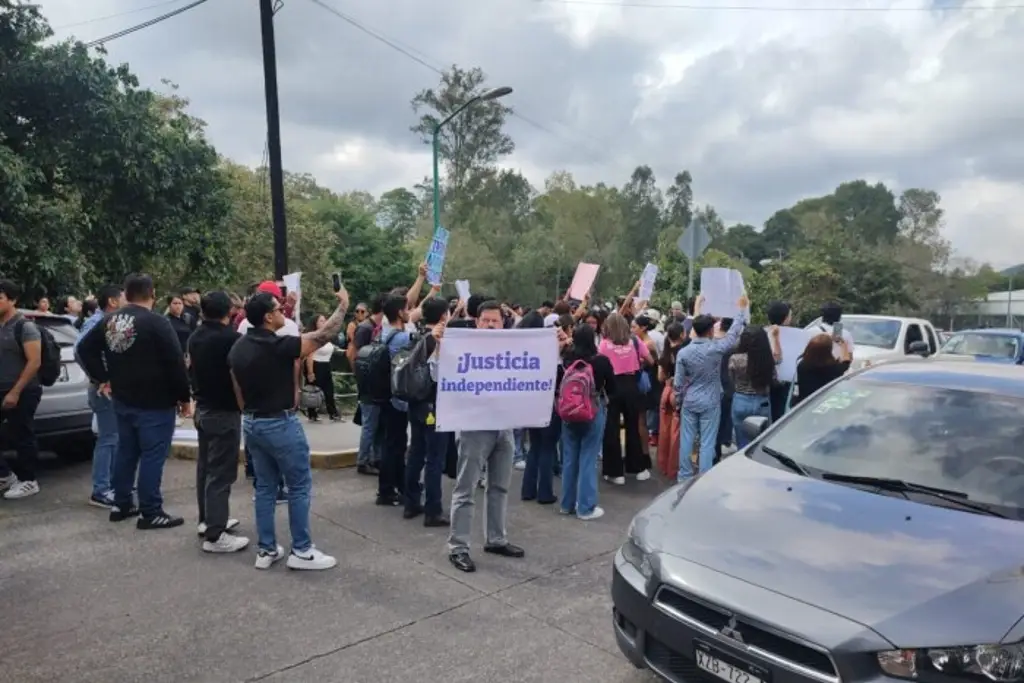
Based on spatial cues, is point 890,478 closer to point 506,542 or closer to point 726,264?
point 506,542

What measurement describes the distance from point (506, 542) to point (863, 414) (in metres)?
2.54

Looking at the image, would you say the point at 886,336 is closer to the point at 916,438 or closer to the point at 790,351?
the point at 790,351

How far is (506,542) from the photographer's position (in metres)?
5.17

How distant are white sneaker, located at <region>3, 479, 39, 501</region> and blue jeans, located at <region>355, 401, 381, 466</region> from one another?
285 cm

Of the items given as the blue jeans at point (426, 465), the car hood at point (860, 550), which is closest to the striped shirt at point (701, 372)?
the blue jeans at point (426, 465)

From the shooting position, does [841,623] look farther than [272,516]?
No

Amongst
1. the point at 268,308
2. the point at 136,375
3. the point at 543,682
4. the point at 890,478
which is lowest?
the point at 543,682

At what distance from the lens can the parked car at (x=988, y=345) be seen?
42.3 ft

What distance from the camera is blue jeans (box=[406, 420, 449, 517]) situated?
5.66 metres

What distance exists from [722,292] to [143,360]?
18.6 feet

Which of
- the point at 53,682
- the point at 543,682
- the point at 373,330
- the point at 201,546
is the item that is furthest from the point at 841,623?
the point at 373,330

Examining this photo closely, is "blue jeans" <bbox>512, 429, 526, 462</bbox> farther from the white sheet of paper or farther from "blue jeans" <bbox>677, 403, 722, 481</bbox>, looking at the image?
the white sheet of paper

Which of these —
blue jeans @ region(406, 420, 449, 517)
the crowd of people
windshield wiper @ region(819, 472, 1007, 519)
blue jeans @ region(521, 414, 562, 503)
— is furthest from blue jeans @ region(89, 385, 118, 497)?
windshield wiper @ region(819, 472, 1007, 519)

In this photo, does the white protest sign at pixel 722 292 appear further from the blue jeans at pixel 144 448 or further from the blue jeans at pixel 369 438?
the blue jeans at pixel 144 448
